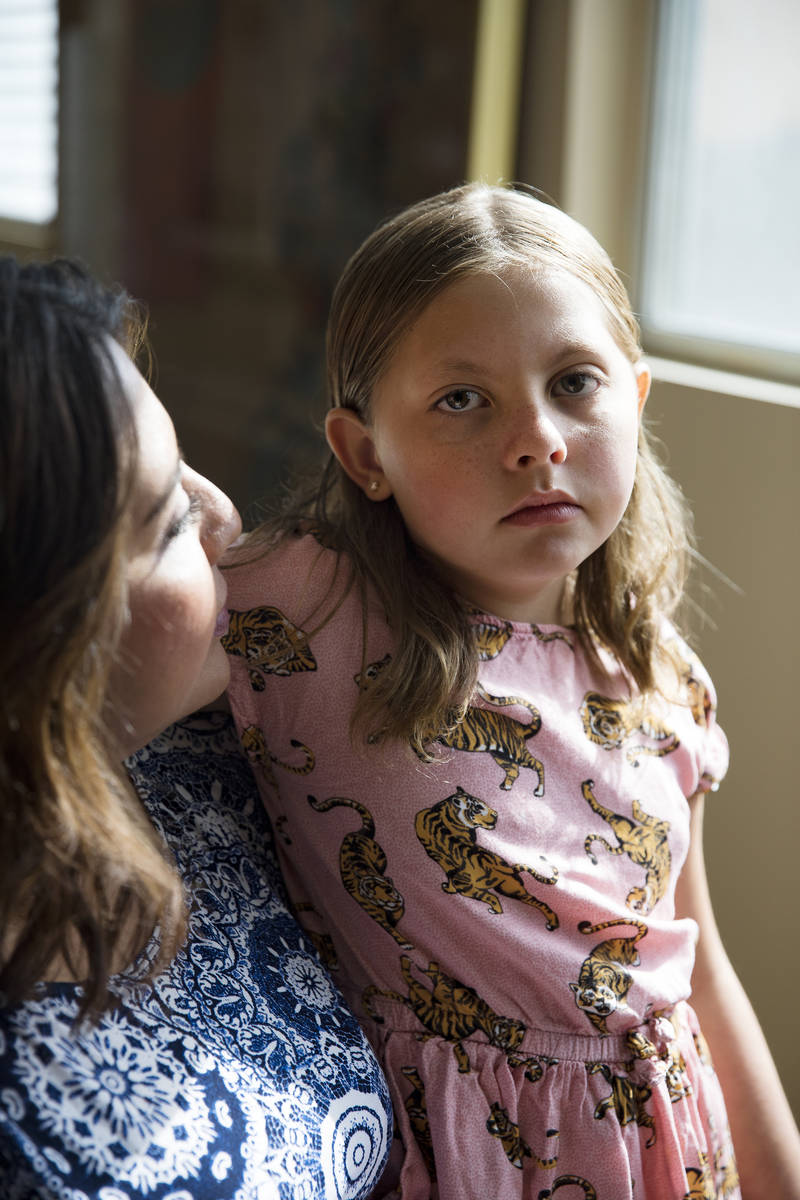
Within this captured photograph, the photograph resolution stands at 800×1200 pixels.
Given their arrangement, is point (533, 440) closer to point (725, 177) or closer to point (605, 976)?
point (605, 976)

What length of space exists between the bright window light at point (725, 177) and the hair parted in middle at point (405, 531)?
22.4 inches

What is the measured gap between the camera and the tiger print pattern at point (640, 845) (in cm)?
110

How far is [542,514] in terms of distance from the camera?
1018 millimetres

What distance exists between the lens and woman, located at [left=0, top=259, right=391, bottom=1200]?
0.70 meters

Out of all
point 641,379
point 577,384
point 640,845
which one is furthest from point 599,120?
point 640,845

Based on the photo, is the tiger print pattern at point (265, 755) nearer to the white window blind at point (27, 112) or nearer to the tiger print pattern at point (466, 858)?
the tiger print pattern at point (466, 858)

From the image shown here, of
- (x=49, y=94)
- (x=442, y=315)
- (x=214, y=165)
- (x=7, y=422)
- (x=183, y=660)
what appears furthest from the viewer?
(x=49, y=94)

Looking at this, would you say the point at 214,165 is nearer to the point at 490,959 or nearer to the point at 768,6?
the point at 768,6

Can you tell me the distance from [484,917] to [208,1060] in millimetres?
282

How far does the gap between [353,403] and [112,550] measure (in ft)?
1.53

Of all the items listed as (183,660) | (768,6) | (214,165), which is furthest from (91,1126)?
(214,165)

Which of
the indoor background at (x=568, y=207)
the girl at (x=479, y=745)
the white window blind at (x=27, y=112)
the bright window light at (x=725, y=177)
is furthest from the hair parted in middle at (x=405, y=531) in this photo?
the white window blind at (x=27, y=112)

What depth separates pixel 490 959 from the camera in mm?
1037

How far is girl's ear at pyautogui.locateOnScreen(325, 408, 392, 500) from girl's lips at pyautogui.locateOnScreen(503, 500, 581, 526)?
0.48 feet
